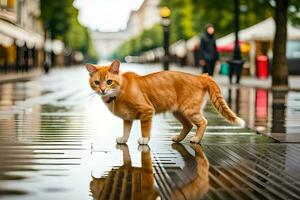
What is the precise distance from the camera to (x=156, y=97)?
A: 29.3 ft

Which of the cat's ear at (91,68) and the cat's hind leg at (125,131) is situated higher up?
the cat's ear at (91,68)

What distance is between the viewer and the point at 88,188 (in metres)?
5.96

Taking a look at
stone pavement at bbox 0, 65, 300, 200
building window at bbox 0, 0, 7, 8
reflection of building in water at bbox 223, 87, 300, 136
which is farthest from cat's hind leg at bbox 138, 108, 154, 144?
building window at bbox 0, 0, 7, 8

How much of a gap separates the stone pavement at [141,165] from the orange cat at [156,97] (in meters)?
0.34

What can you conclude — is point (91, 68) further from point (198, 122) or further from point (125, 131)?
point (198, 122)

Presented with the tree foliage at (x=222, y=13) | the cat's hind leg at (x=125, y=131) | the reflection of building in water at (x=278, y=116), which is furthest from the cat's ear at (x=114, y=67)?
the tree foliage at (x=222, y=13)

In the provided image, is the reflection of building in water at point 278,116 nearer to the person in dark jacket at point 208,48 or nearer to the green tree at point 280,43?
the green tree at point 280,43

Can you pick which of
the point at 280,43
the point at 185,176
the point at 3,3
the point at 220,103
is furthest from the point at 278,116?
the point at 3,3

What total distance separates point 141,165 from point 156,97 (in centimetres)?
180

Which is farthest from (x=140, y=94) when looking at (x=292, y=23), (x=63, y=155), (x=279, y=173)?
(x=292, y=23)

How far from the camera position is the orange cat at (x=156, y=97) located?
27.6 feet

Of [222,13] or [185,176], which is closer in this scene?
[185,176]

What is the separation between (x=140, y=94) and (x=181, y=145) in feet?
3.03

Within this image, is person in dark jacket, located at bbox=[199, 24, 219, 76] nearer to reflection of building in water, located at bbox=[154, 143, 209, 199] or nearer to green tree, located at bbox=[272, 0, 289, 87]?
green tree, located at bbox=[272, 0, 289, 87]
